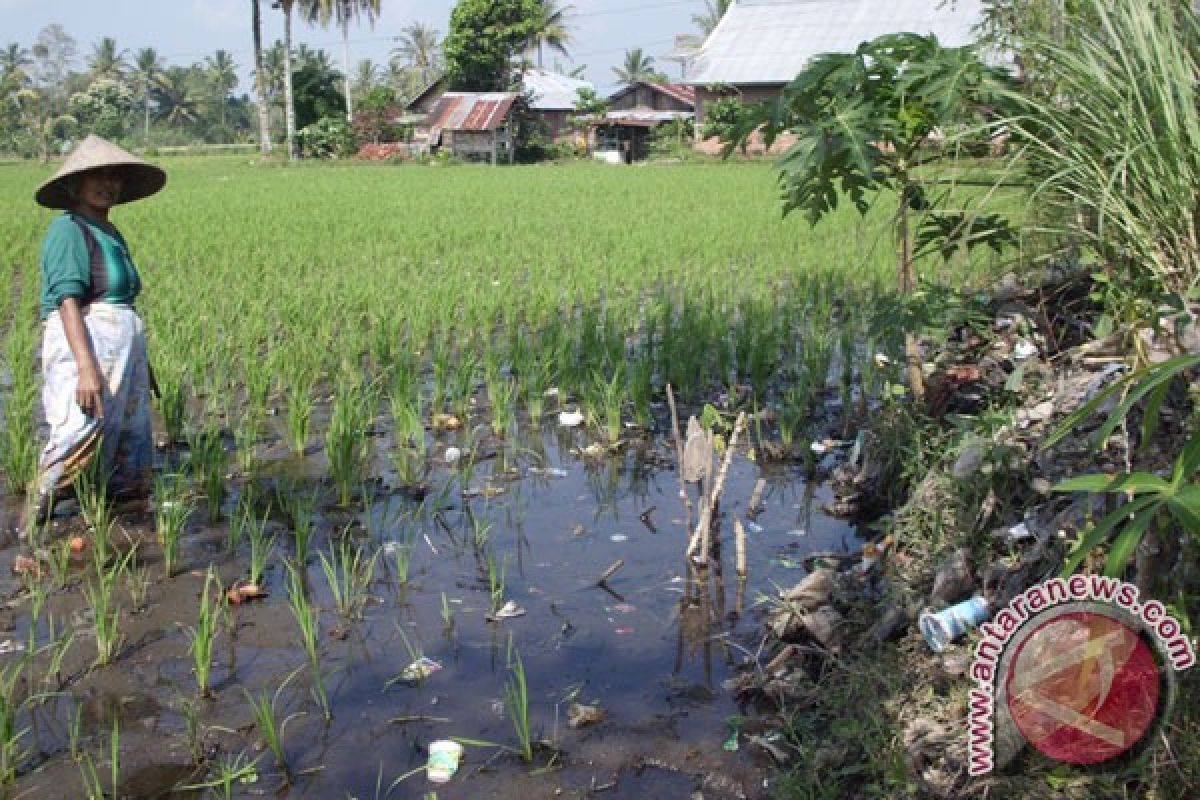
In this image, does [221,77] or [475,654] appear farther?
[221,77]

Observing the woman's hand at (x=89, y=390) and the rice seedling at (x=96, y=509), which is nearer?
the rice seedling at (x=96, y=509)

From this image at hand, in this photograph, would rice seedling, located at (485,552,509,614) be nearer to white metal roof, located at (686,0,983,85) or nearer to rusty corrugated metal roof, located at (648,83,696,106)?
white metal roof, located at (686,0,983,85)

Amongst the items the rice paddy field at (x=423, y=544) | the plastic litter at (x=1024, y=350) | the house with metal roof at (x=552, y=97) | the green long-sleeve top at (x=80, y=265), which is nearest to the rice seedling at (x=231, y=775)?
the rice paddy field at (x=423, y=544)

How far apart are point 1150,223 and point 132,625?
2822 mm

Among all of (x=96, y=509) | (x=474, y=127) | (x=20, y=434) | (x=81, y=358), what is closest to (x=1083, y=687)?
(x=96, y=509)

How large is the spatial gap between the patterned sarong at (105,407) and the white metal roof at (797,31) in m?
24.6

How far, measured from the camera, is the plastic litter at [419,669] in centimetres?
253

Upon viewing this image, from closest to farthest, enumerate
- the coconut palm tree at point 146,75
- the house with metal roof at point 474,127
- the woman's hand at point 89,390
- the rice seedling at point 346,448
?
the woman's hand at point 89,390
the rice seedling at point 346,448
the house with metal roof at point 474,127
the coconut palm tree at point 146,75

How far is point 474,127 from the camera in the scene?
29.9 m

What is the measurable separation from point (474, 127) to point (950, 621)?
29.1 metres

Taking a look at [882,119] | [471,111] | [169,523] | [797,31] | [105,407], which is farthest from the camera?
[471,111]

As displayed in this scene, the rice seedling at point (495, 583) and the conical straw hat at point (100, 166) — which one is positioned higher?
the conical straw hat at point (100, 166)

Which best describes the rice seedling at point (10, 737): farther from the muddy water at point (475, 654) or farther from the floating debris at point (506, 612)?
the floating debris at point (506, 612)

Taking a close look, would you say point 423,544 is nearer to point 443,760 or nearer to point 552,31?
point 443,760
